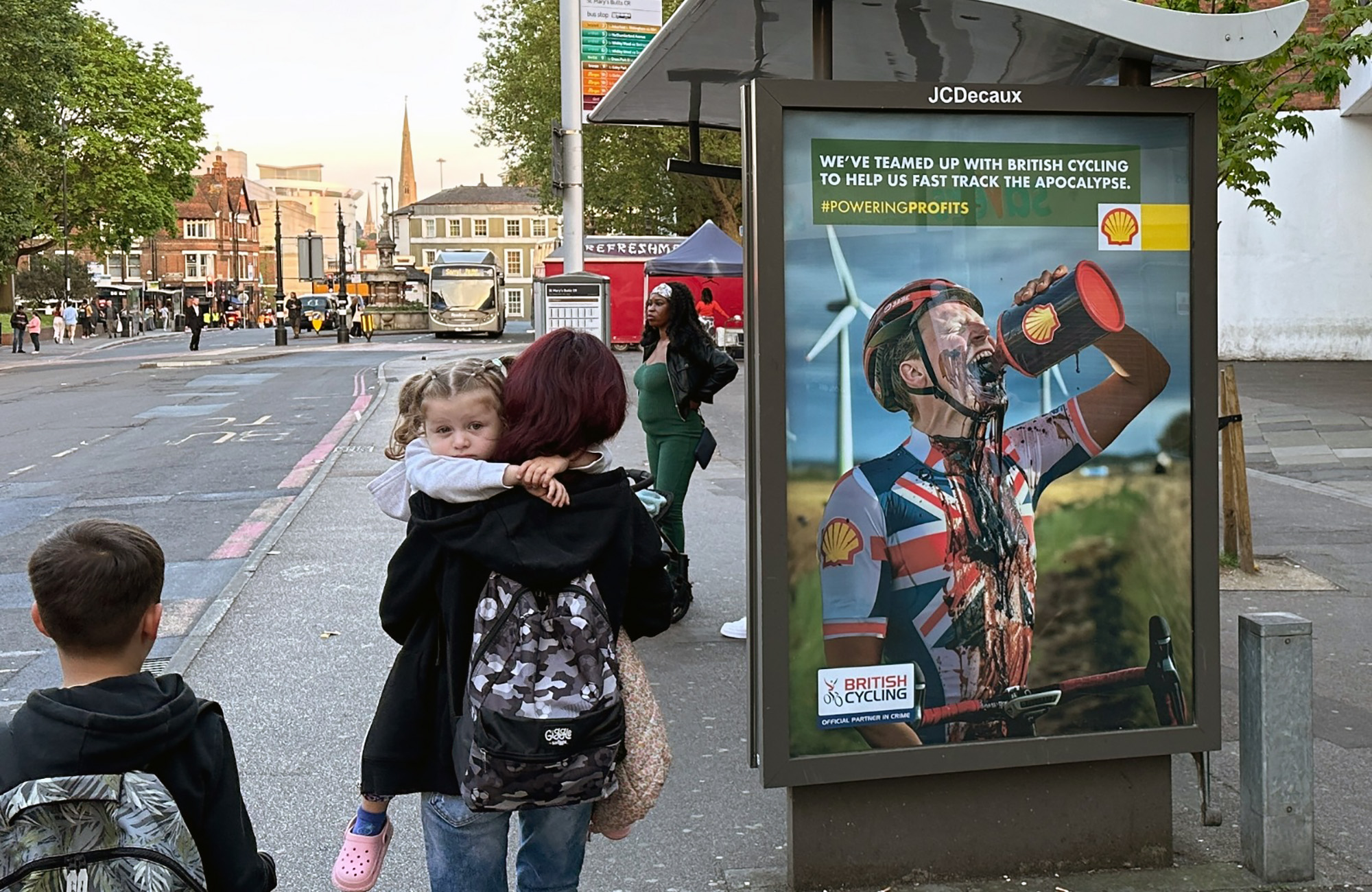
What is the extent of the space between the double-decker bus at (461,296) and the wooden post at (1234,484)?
4573cm

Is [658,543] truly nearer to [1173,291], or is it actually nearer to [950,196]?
[950,196]

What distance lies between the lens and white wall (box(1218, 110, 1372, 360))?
24406 millimetres

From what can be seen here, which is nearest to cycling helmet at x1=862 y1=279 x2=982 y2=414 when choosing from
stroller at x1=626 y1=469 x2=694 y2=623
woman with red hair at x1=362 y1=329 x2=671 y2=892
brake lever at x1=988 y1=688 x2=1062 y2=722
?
brake lever at x1=988 y1=688 x2=1062 y2=722

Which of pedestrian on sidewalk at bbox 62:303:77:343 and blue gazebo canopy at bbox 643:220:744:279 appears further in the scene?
pedestrian on sidewalk at bbox 62:303:77:343

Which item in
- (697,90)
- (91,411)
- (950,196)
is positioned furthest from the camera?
(91,411)

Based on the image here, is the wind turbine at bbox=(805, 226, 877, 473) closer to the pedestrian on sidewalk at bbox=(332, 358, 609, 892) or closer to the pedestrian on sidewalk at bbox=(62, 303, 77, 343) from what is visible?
the pedestrian on sidewalk at bbox=(332, 358, 609, 892)

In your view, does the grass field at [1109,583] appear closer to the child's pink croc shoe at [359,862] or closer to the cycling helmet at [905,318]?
the cycling helmet at [905,318]

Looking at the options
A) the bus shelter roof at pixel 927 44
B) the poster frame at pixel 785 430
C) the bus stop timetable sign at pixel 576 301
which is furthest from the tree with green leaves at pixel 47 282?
the poster frame at pixel 785 430

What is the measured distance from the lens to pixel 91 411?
65.9 feet

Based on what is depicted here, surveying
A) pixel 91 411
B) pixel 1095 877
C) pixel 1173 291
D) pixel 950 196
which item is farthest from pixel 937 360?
pixel 91 411

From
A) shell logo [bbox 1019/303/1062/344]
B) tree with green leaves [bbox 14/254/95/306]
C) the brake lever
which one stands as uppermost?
tree with green leaves [bbox 14/254/95/306]

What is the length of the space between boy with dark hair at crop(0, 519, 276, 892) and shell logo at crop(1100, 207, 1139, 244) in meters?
2.59

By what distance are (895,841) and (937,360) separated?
131cm

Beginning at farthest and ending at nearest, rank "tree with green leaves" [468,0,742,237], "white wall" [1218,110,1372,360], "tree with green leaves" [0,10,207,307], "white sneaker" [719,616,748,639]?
"tree with green leaves" [0,10,207,307] → "tree with green leaves" [468,0,742,237] → "white wall" [1218,110,1372,360] → "white sneaker" [719,616,748,639]
